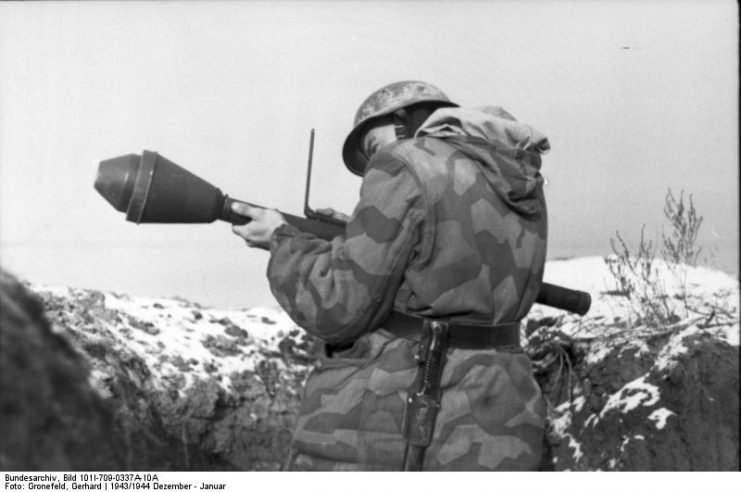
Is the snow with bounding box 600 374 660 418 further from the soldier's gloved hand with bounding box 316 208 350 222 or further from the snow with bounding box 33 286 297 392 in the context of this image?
the soldier's gloved hand with bounding box 316 208 350 222

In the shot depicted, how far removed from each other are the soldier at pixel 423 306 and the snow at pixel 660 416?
2291mm

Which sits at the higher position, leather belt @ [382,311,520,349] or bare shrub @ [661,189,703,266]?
bare shrub @ [661,189,703,266]

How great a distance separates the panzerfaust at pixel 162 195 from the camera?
2.96m

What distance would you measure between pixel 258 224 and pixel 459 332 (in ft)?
2.36

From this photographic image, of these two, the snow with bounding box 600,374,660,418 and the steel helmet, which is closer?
the steel helmet

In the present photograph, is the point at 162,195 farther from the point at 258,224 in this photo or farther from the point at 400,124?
the point at 400,124

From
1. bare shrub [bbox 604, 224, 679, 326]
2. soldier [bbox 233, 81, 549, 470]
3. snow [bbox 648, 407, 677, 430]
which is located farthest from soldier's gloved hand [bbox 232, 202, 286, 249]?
bare shrub [bbox 604, 224, 679, 326]

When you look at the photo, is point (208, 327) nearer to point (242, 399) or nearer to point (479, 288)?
point (242, 399)

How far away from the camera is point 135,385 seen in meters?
4.93

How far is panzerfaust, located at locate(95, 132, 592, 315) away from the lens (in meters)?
2.96

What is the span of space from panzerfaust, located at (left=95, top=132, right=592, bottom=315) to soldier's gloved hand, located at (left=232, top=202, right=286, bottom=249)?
26mm

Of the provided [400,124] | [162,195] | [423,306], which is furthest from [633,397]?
[162,195]

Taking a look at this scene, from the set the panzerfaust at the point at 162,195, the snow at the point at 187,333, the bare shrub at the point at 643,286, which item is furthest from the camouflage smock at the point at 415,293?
the bare shrub at the point at 643,286

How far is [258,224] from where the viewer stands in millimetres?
A: 3053
